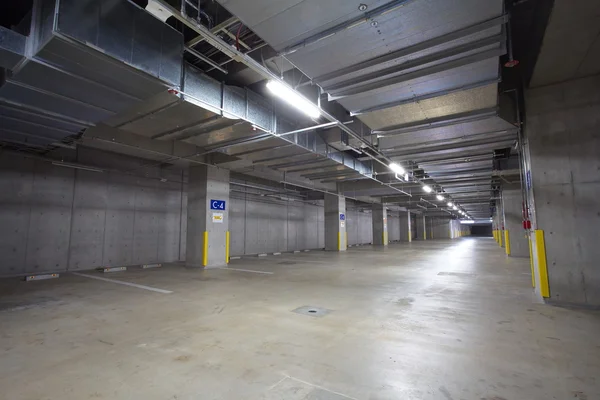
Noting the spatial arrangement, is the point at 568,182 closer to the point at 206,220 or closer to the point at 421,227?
the point at 206,220

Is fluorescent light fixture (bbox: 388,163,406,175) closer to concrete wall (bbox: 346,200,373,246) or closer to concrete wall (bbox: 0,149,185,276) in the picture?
concrete wall (bbox: 0,149,185,276)

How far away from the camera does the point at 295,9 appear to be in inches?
116

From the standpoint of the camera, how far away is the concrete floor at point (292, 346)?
7.60 ft

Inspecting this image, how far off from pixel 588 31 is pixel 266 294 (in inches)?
243

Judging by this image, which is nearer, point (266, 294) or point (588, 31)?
point (588, 31)

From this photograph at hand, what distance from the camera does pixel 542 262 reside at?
500 centimetres

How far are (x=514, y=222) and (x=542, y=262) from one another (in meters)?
8.81

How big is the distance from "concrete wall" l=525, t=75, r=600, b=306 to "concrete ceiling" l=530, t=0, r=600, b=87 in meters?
0.32

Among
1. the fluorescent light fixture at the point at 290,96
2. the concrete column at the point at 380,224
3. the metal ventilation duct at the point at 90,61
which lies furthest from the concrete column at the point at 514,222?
the metal ventilation duct at the point at 90,61

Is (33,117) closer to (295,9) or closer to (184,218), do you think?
(295,9)

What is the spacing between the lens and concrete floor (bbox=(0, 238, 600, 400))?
232cm

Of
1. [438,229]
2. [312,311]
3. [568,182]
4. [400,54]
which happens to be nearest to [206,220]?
[312,311]

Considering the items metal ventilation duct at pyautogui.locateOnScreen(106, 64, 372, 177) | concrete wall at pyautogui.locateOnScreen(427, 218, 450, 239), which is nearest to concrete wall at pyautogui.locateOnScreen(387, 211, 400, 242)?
concrete wall at pyautogui.locateOnScreen(427, 218, 450, 239)

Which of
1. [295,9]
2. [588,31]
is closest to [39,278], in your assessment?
[295,9]
